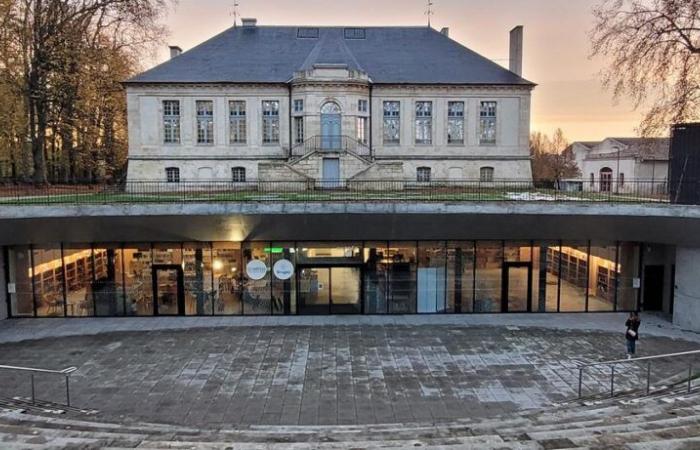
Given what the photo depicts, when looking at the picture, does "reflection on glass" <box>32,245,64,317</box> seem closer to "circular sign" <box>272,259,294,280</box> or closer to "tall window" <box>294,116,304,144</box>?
"circular sign" <box>272,259,294,280</box>

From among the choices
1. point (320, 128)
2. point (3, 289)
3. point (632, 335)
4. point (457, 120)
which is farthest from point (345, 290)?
point (457, 120)

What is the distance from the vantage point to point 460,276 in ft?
73.3

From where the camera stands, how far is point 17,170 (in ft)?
141

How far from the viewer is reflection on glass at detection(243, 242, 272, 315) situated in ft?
72.2

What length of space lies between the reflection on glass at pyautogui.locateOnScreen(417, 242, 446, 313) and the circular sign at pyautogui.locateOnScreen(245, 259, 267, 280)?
6.26 metres

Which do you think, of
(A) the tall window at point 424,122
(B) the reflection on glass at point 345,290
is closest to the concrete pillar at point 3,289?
(B) the reflection on glass at point 345,290

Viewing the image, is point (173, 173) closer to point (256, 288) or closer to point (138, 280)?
point (138, 280)

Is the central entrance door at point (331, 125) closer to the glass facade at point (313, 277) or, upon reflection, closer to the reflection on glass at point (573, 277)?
the glass facade at point (313, 277)

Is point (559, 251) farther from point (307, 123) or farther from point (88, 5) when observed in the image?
point (88, 5)

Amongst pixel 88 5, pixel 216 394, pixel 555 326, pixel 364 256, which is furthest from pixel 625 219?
pixel 88 5

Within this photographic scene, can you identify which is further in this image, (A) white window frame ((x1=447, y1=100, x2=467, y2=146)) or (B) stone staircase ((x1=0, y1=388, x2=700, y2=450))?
(A) white window frame ((x1=447, y1=100, x2=467, y2=146))

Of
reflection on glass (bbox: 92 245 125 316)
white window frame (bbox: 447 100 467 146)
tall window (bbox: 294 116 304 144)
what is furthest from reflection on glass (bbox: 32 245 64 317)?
white window frame (bbox: 447 100 467 146)

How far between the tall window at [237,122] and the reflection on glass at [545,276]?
20989mm

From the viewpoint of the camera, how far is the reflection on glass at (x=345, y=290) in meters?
22.2
